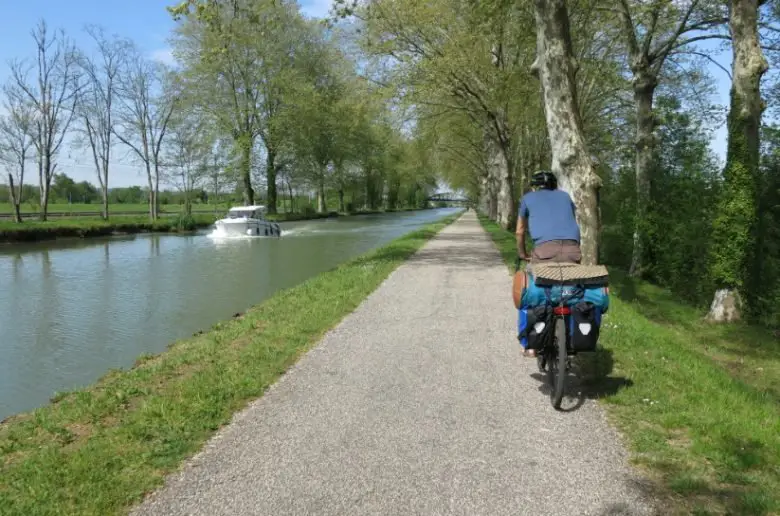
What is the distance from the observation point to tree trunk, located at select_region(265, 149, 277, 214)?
51906 millimetres

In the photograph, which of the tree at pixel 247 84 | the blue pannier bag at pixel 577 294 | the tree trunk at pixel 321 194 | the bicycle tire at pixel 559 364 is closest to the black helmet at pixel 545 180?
the blue pannier bag at pixel 577 294

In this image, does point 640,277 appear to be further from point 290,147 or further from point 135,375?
point 290,147

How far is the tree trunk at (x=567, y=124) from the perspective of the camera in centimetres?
1027

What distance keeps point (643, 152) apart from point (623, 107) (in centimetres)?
1413

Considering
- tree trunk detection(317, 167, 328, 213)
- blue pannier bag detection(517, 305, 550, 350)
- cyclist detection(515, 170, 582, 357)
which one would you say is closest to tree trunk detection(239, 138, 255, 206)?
tree trunk detection(317, 167, 328, 213)

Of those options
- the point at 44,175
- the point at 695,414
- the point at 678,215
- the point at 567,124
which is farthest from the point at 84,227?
the point at 695,414

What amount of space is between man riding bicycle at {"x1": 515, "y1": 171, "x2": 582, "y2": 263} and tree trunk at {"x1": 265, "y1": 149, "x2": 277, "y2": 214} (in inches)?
1868

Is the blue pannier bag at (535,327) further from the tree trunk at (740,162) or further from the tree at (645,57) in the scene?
the tree at (645,57)

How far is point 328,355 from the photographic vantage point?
6879 mm

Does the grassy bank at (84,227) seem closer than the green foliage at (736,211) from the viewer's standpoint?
No

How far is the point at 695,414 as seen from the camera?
4.80 meters

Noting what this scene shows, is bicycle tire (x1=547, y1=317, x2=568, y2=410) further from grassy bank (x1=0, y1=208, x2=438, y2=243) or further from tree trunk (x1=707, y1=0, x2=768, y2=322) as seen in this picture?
grassy bank (x1=0, y1=208, x2=438, y2=243)

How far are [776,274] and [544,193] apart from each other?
7.38 m

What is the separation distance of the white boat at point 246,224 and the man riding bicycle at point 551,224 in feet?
104
